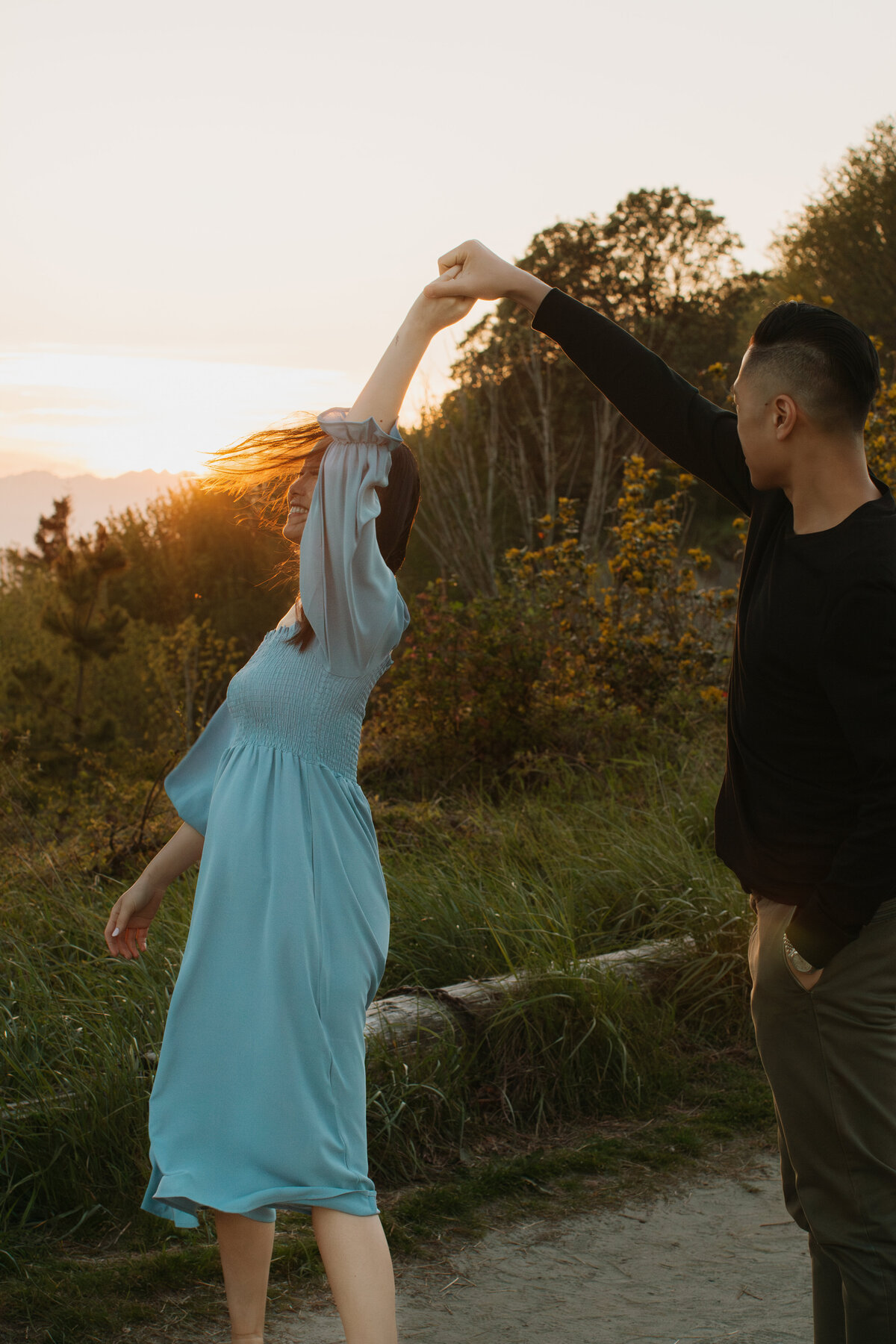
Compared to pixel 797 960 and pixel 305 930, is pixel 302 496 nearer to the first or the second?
pixel 305 930

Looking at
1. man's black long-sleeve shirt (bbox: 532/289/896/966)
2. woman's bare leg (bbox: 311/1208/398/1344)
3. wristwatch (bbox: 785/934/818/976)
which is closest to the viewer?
man's black long-sleeve shirt (bbox: 532/289/896/966)

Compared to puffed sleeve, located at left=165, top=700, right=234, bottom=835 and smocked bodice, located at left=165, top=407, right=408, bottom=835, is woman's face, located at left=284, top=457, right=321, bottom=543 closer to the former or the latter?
smocked bodice, located at left=165, top=407, right=408, bottom=835

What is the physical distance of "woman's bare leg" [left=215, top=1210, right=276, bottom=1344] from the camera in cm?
211

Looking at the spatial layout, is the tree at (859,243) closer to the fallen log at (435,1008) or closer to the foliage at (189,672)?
the foliage at (189,672)

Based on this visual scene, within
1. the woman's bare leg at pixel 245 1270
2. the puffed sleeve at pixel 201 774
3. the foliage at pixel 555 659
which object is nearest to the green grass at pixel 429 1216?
the woman's bare leg at pixel 245 1270

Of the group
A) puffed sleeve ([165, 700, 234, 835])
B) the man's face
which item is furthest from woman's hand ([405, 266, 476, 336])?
puffed sleeve ([165, 700, 234, 835])

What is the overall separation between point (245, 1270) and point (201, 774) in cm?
96

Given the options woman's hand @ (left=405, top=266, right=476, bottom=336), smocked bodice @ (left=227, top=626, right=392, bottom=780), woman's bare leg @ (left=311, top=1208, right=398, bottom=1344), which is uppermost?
woman's hand @ (left=405, top=266, right=476, bottom=336)

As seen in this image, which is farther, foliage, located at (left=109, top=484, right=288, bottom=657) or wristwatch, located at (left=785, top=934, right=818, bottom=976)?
foliage, located at (left=109, top=484, right=288, bottom=657)

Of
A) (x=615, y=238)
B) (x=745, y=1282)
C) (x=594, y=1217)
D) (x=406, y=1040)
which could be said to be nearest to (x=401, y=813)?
(x=406, y=1040)

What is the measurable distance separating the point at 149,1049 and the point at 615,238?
82.0ft

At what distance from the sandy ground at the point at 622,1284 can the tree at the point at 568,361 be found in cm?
1420

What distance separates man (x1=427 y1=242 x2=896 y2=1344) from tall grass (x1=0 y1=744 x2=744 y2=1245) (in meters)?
1.83

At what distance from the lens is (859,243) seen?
2411 cm
